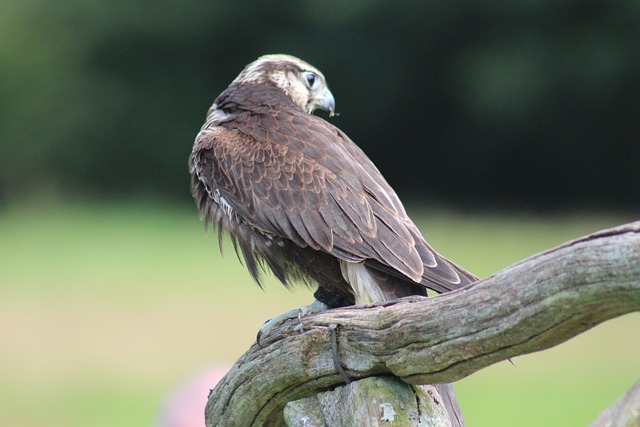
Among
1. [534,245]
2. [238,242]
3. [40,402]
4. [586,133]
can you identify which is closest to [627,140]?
[586,133]

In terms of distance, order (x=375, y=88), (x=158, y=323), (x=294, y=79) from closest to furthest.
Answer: (x=294, y=79) < (x=158, y=323) < (x=375, y=88)

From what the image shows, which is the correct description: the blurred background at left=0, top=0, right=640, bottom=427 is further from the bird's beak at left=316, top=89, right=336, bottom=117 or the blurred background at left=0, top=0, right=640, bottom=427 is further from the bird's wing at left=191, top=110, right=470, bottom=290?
the bird's wing at left=191, top=110, right=470, bottom=290

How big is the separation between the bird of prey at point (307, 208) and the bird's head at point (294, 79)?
0.84 ft

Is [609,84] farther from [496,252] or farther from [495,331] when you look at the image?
[495,331]

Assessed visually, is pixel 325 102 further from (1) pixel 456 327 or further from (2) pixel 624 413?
(2) pixel 624 413

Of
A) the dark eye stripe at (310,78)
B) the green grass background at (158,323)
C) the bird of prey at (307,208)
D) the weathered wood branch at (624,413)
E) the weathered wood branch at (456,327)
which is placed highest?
the green grass background at (158,323)

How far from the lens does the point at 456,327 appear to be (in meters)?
2.00

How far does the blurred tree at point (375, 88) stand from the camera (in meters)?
15.4

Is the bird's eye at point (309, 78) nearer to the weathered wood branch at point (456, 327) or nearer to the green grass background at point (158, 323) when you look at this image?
the weathered wood branch at point (456, 327)

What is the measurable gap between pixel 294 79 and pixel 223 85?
13.7m

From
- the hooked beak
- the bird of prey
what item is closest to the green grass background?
the hooked beak

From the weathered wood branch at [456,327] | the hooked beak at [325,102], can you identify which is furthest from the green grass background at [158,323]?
the weathered wood branch at [456,327]

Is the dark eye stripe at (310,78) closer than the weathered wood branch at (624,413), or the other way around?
the weathered wood branch at (624,413)

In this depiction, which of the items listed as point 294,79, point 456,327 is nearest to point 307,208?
point 294,79
